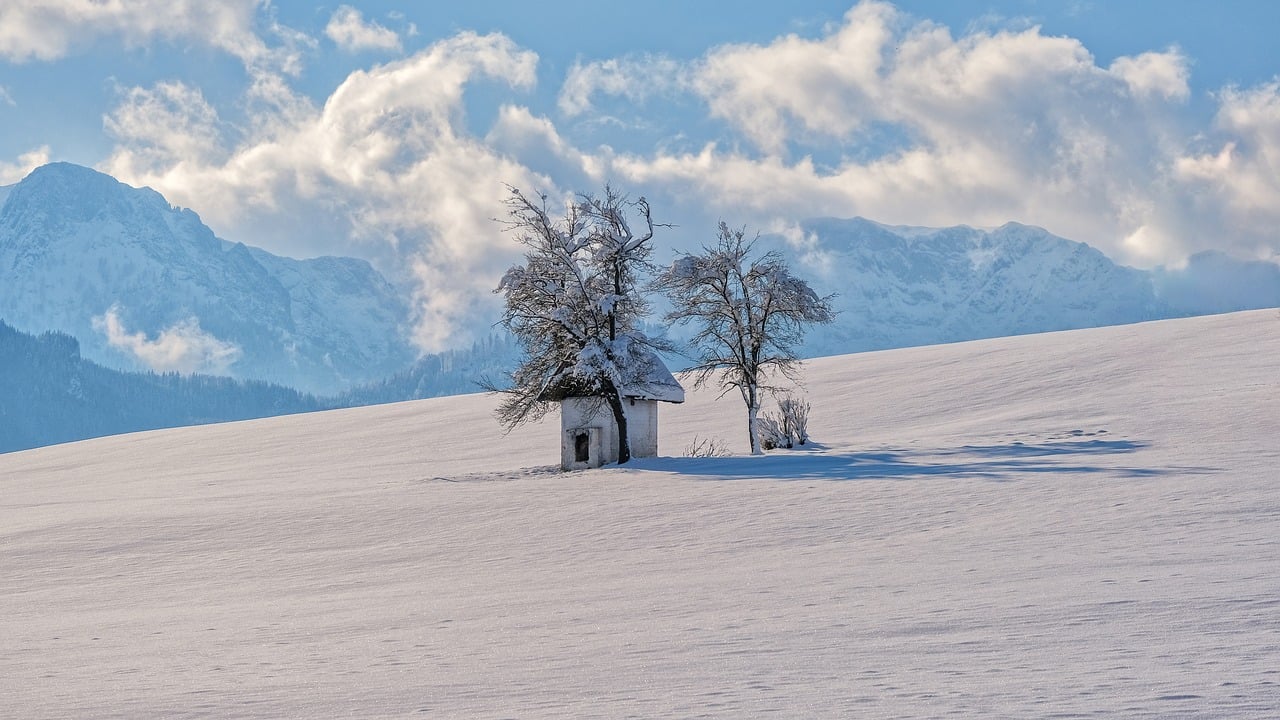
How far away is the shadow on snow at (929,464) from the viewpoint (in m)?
29.9

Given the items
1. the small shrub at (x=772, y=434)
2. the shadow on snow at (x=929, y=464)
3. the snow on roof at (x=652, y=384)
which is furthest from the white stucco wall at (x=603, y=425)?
the small shrub at (x=772, y=434)

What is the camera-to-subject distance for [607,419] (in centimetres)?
3953

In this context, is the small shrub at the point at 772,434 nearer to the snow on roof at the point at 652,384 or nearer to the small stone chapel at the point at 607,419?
the snow on roof at the point at 652,384

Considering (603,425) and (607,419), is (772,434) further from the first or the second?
(603,425)

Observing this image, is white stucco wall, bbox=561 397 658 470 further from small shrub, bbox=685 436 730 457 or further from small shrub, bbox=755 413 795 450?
small shrub, bbox=755 413 795 450

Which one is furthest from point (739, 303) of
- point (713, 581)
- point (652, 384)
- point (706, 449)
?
point (713, 581)

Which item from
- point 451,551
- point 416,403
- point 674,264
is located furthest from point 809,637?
point 416,403

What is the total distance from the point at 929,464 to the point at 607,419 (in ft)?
35.8

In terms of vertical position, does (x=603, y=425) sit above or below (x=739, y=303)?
below

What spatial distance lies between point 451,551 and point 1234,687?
16.8m

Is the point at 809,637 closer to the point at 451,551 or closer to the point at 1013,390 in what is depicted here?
the point at 451,551

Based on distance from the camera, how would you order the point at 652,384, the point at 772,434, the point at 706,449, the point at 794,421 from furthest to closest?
the point at 706,449 → the point at 794,421 → the point at 772,434 → the point at 652,384

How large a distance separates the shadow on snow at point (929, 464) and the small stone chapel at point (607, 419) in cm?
130

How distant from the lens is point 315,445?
62.6 meters
